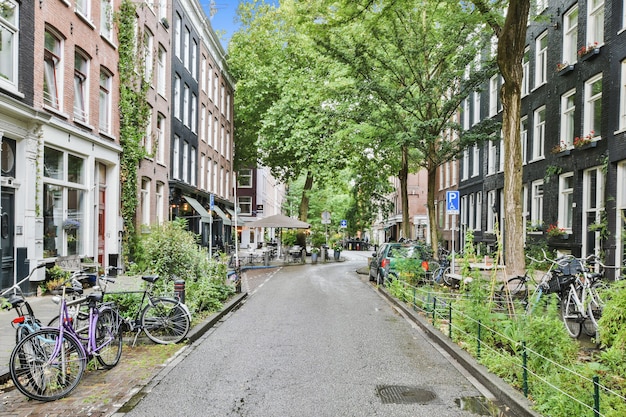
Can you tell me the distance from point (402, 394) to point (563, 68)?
17.9 m

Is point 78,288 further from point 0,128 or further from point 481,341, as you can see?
point 0,128

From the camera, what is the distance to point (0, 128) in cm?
1233

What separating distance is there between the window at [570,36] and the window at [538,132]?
10.0 feet

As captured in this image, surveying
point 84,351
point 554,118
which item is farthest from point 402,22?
point 84,351

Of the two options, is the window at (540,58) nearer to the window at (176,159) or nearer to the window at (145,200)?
the window at (145,200)

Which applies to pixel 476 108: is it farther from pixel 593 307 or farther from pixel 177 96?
pixel 593 307

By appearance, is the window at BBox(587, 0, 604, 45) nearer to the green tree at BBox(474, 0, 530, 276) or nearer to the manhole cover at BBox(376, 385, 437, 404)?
the green tree at BBox(474, 0, 530, 276)

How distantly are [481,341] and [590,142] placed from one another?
13.2 m

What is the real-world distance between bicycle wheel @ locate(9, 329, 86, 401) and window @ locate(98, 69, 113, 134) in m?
14.3

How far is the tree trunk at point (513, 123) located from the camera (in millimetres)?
11688

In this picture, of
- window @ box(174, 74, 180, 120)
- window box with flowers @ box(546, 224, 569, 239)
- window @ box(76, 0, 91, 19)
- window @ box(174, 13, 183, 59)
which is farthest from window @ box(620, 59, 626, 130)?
window @ box(174, 13, 183, 59)

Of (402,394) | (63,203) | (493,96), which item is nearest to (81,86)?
(63,203)

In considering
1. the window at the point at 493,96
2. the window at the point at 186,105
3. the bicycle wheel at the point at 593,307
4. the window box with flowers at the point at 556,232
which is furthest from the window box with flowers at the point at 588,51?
the window at the point at 186,105

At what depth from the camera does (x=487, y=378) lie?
6441 mm
